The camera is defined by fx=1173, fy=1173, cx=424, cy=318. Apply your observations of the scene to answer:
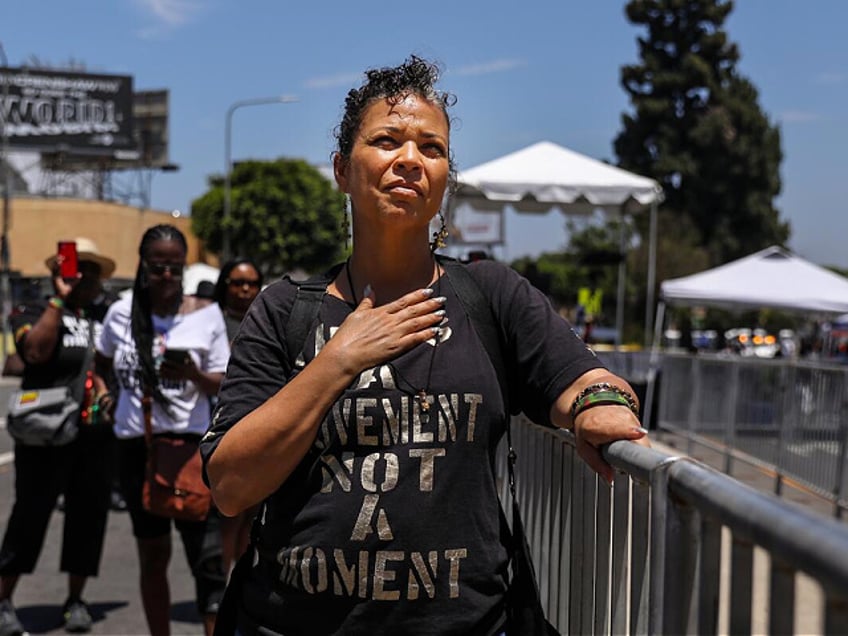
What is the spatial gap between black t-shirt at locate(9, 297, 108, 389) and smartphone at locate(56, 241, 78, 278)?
0.83ft

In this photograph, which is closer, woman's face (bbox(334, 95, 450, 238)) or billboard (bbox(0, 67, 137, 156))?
woman's face (bbox(334, 95, 450, 238))

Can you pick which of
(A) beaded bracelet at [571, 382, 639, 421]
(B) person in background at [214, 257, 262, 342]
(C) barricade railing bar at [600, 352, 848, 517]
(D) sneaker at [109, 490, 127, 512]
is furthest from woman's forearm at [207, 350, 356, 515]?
(C) barricade railing bar at [600, 352, 848, 517]

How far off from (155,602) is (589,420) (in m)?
3.24

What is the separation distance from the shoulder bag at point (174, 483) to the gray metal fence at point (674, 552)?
2101mm

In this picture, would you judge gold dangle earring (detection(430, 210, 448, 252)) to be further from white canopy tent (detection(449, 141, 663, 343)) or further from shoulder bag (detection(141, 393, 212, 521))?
white canopy tent (detection(449, 141, 663, 343))

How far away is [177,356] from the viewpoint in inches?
196

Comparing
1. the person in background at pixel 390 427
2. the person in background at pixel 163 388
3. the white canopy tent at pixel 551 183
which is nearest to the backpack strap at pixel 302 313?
the person in background at pixel 390 427

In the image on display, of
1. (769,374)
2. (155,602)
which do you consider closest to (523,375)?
(155,602)

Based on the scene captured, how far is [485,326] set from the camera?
7.52 ft

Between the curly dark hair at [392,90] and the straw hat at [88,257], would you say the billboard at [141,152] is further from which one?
the curly dark hair at [392,90]

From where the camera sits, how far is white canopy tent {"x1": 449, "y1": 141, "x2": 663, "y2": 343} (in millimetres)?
13367

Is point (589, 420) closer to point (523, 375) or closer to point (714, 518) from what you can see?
point (523, 375)

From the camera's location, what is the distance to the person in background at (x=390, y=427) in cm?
213

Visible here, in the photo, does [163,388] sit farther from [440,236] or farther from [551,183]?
[551,183]
